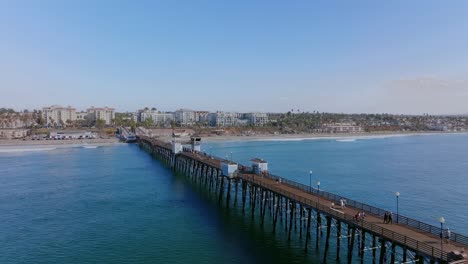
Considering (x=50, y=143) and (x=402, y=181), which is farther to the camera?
(x=50, y=143)

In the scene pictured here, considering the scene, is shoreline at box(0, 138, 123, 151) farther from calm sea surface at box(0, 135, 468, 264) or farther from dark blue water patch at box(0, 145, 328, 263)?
dark blue water patch at box(0, 145, 328, 263)

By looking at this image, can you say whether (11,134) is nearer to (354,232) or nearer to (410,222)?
(354,232)

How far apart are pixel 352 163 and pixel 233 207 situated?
50.2 m

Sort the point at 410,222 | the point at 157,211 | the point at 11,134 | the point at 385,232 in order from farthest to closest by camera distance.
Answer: the point at 11,134
the point at 157,211
the point at 410,222
the point at 385,232

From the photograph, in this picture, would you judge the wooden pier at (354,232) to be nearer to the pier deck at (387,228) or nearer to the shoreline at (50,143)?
the pier deck at (387,228)

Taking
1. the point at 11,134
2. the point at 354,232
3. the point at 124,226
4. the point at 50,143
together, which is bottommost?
the point at 50,143

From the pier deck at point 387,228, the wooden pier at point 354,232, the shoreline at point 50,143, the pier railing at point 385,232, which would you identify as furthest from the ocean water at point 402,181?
the shoreline at point 50,143

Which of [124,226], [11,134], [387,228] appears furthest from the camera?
[11,134]

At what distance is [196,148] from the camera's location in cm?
7712

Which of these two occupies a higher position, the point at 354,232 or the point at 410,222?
the point at 410,222

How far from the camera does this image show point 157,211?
43656 mm

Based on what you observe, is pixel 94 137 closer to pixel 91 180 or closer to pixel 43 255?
pixel 91 180

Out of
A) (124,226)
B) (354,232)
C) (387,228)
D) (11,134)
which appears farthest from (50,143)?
(387,228)

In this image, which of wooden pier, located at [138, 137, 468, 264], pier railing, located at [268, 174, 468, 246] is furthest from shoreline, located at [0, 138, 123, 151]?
pier railing, located at [268, 174, 468, 246]
